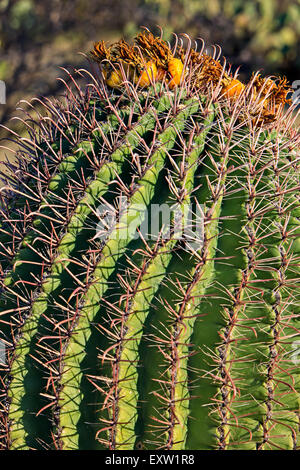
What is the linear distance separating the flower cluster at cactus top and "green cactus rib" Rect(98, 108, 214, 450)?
17.6 inches

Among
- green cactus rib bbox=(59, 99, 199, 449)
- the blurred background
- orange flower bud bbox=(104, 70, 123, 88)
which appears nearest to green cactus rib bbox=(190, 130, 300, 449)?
green cactus rib bbox=(59, 99, 199, 449)

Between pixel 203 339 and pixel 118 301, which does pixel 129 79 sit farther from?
pixel 203 339

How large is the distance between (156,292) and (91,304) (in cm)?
18

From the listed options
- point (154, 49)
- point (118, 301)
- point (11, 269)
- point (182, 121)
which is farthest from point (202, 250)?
point (154, 49)

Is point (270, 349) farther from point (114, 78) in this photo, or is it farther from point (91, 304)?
point (114, 78)

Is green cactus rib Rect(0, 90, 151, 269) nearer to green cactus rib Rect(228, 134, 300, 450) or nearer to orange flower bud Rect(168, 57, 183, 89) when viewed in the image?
orange flower bud Rect(168, 57, 183, 89)

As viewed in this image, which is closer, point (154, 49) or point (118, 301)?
point (118, 301)

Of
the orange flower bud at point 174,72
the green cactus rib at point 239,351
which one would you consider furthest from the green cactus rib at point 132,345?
the orange flower bud at point 174,72

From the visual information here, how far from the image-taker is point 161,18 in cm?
675

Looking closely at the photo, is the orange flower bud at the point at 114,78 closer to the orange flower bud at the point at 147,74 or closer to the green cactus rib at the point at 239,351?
the orange flower bud at the point at 147,74

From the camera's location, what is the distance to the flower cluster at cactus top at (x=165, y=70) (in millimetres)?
1661

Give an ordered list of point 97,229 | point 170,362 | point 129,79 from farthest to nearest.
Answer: point 129,79
point 97,229
point 170,362

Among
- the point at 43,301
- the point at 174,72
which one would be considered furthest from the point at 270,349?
the point at 174,72

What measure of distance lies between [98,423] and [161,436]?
168 millimetres
